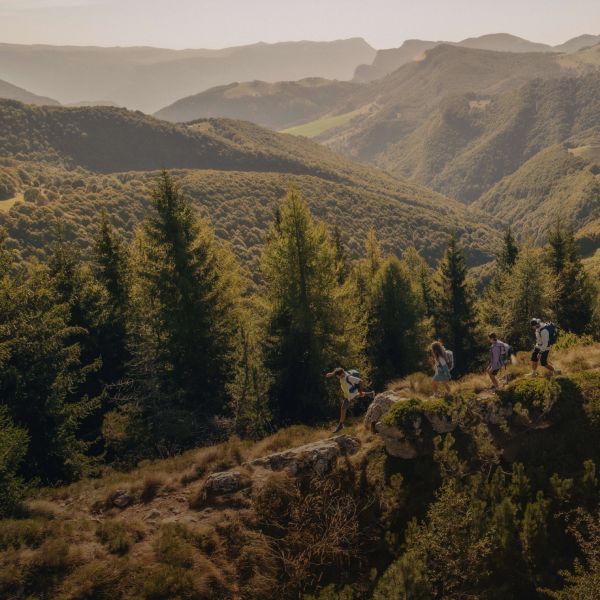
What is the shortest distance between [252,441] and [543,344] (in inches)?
374

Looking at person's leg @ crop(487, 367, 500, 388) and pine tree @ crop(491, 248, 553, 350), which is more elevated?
person's leg @ crop(487, 367, 500, 388)

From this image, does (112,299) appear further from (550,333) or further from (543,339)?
(550,333)

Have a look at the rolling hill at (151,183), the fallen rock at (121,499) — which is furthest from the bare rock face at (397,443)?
the rolling hill at (151,183)

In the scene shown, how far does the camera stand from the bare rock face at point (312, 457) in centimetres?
1257

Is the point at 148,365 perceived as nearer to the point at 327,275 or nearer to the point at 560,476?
the point at 327,275

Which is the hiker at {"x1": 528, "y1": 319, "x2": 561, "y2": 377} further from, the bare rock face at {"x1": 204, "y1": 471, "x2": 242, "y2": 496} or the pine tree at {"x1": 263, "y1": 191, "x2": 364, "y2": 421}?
the pine tree at {"x1": 263, "y1": 191, "x2": 364, "y2": 421}

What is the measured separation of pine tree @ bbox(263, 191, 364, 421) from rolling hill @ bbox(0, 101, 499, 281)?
42.1 meters

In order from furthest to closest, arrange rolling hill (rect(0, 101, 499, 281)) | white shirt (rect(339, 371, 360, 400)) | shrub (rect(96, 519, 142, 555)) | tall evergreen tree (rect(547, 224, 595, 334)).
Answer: rolling hill (rect(0, 101, 499, 281)) < tall evergreen tree (rect(547, 224, 595, 334)) < white shirt (rect(339, 371, 360, 400)) < shrub (rect(96, 519, 142, 555))

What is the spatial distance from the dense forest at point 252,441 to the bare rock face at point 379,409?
0.98m

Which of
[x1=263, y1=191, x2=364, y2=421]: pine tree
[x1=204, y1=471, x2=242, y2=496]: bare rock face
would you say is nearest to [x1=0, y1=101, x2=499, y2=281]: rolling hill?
[x1=263, y1=191, x2=364, y2=421]: pine tree

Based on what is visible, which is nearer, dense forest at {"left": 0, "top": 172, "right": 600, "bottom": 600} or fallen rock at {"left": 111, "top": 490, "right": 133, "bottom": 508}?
dense forest at {"left": 0, "top": 172, "right": 600, "bottom": 600}

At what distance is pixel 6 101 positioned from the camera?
151 m

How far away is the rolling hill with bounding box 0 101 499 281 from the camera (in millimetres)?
80812

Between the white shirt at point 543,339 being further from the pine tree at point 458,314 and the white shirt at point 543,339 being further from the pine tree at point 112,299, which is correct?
the pine tree at point 458,314
